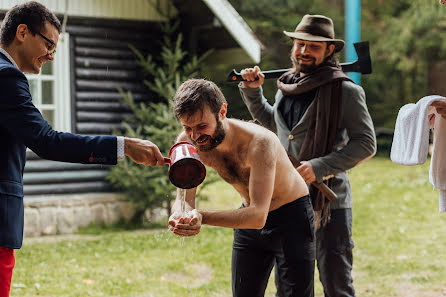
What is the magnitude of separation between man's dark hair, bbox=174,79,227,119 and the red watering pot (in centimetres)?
17

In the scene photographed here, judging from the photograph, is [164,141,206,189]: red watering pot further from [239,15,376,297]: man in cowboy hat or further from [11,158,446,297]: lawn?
[11,158,446,297]: lawn

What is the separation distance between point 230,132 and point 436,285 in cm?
392

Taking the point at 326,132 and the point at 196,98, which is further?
the point at 326,132

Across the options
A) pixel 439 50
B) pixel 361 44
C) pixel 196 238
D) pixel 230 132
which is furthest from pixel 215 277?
pixel 439 50

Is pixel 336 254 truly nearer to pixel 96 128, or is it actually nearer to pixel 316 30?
pixel 316 30

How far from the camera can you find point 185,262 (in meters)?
7.05

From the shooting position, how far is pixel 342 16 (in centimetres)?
2194

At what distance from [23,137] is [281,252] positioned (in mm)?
1388

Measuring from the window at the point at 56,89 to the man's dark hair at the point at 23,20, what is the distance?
5.68m

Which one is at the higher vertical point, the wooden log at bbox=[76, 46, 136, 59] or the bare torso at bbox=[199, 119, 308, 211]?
the wooden log at bbox=[76, 46, 136, 59]

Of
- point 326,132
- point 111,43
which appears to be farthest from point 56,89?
point 326,132

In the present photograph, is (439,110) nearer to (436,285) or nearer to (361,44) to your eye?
(361,44)

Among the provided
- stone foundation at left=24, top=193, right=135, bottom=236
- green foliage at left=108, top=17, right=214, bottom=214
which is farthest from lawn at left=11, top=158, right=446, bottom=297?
green foliage at left=108, top=17, right=214, bottom=214

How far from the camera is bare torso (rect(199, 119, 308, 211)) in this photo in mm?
3129
